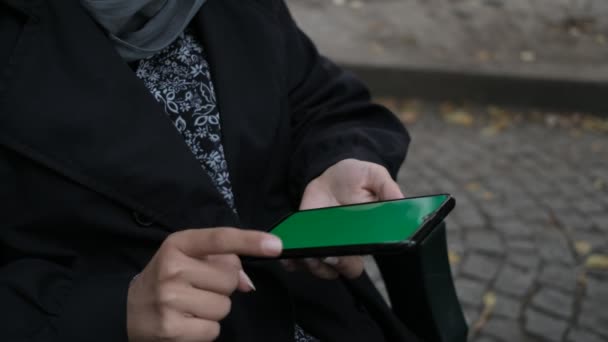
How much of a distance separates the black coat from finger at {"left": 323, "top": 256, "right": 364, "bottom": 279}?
0.40 ft


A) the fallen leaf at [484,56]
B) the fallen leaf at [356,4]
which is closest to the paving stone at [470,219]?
the fallen leaf at [484,56]

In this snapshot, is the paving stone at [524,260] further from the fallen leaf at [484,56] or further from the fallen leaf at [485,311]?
the fallen leaf at [484,56]

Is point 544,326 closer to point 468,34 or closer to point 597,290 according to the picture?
point 597,290

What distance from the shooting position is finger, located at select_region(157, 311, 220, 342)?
109cm

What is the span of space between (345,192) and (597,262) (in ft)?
7.55

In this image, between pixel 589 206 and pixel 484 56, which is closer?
pixel 589 206

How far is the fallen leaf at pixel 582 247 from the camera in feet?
11.3

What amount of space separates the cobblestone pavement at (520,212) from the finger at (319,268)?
1.71 meters

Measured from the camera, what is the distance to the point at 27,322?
1214 mm

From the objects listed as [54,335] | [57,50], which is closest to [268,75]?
[57,50]

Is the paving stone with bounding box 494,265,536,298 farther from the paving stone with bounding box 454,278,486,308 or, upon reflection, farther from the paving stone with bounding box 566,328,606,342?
the paving stone with bounding box 566,328,606,342

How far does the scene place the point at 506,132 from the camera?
4602 mm

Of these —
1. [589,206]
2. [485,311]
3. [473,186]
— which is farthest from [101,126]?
[589,206]

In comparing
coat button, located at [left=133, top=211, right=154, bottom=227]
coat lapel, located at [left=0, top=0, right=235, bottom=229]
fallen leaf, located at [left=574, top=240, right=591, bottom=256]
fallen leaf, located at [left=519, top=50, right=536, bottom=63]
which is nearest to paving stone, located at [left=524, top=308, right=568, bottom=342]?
fallen leaf, located at [left=574, top=240, right=591, bottom=256]
